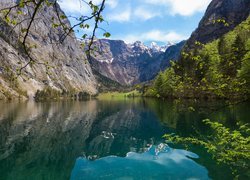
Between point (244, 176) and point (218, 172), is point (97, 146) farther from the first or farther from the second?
point (244, 176)

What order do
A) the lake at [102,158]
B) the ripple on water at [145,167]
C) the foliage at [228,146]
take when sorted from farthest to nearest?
the lake at [102,158] < the ripple on water at [145,167] < the foliage at [228,146]

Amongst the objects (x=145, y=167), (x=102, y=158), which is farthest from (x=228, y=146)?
(x=102, y=158)

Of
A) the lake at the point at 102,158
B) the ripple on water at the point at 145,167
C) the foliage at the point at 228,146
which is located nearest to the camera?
the foliage at the point at 228,146

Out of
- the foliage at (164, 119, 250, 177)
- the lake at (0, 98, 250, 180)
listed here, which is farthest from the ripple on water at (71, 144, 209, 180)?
the foliage at (164, 119, 250, 177)

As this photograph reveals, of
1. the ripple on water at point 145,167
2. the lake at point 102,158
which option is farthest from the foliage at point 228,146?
the ripple on water at point 145,167

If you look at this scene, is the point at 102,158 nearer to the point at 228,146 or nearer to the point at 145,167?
the point at 145,167

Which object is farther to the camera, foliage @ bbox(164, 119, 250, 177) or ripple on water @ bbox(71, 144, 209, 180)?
ripple on water @ bbox(71, 144, 209, 180)

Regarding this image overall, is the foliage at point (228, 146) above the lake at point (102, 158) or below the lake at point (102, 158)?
above

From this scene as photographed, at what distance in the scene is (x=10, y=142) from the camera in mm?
34594

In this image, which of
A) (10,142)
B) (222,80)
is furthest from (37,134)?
(222,80)

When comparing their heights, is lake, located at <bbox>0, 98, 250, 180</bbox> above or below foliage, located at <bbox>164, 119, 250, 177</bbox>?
below

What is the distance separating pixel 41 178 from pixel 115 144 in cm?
1418

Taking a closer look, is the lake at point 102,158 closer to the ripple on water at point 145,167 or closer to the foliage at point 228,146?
the ripple on water at point 145,167

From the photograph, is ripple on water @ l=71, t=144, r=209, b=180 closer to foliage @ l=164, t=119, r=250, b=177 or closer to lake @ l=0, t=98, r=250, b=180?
lake @ l=0, t=98, r=250, b=180
